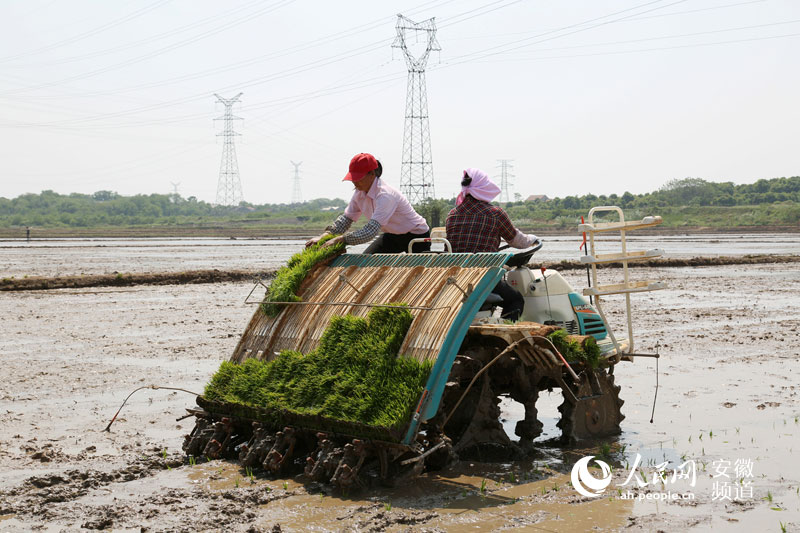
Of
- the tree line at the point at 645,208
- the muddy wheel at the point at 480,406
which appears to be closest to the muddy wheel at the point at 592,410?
the muddy wheel at the point at 480,406

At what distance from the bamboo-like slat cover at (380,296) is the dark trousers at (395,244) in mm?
454

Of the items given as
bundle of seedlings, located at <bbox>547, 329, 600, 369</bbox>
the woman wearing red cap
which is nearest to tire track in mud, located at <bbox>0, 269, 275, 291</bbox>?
the woman wearing red cap

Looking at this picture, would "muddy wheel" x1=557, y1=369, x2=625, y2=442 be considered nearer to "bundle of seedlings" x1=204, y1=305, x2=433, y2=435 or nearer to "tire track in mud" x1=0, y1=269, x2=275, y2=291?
"bundle of seedlings" x1=204, y1=305, x2=433, y2=435

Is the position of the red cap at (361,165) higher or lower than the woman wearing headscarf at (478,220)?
higher

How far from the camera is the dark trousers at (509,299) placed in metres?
8.12

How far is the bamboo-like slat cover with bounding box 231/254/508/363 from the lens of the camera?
277 inches

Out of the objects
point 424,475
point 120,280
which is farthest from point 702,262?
point 424,475

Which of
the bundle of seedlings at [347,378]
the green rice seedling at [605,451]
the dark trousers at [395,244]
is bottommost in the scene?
the green rice seedling at [605,451]

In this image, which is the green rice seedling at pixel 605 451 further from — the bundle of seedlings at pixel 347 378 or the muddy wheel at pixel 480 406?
the bundle of seedlings at pixel 347 378

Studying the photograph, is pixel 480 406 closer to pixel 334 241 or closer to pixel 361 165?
pixel 334 241

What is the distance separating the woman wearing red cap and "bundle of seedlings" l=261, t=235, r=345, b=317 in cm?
10

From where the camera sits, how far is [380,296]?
769cm

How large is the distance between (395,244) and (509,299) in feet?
4.68

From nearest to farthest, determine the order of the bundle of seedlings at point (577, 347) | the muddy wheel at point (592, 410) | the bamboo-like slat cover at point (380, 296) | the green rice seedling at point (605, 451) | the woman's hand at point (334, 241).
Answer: the bamboo-like slat cover at point (380, 296)
the bundle of seedlings at point (577, 347)
the green rice seedling at point (605, 451)
the muddy wheel at point (592, 410)
the woman's hand at point (334, 241)
